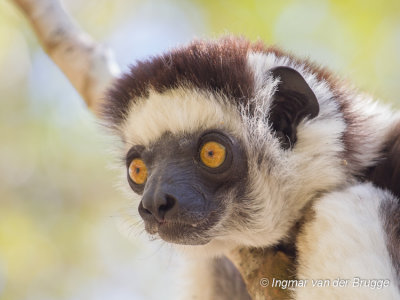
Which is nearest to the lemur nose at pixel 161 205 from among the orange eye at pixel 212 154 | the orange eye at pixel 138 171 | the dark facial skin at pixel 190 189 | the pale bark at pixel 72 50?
the dark facial skin at pixel 190 189

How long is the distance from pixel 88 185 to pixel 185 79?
567 centimetres

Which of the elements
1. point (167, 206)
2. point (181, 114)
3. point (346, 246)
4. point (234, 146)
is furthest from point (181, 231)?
point (346, 246)

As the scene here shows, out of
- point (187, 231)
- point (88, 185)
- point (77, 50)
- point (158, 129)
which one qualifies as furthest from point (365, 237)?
point (88, 185)

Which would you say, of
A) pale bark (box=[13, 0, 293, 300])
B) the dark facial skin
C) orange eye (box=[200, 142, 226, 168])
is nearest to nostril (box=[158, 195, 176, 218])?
the dark facial skin

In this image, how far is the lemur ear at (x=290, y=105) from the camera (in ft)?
12.0

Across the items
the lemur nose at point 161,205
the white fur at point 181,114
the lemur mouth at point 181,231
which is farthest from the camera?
the white fur at point 181,114

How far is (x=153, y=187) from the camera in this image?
3.55m

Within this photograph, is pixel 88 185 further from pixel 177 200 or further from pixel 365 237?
pixel 365 237

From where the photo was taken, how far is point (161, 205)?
351 centimetres

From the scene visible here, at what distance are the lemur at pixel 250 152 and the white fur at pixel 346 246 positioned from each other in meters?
0.02

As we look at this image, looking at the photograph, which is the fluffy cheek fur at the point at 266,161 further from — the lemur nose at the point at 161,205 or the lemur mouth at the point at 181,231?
the lemur nose at the point at 161,205

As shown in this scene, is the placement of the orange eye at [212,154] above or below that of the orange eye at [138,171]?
above

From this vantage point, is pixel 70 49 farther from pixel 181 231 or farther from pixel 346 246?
pixel 346 246

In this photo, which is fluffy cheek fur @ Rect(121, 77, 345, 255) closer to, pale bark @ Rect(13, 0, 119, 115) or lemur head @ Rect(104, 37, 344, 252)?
lemur head @ Rect(104, 37, 344, 252)
